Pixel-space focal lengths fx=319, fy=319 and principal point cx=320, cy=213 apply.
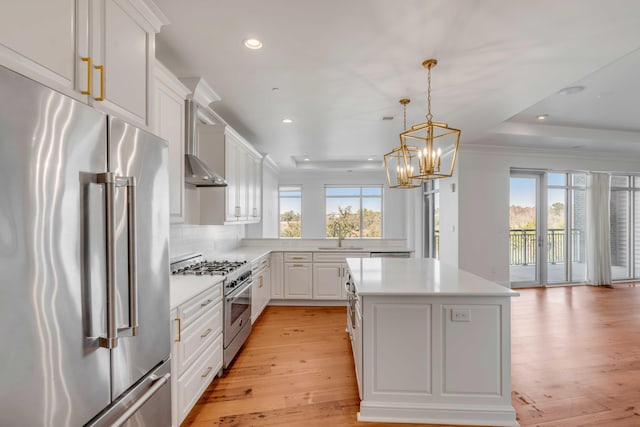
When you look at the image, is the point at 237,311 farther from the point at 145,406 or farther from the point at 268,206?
the point at 268,206

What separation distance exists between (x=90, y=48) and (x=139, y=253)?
2.78 feet

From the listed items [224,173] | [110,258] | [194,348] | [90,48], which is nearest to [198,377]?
[194,348]

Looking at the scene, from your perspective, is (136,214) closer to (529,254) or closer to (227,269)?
(227,269)

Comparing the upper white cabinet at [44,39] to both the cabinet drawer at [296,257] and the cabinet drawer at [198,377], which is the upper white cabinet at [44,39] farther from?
the cabinet drawer at [296,257]

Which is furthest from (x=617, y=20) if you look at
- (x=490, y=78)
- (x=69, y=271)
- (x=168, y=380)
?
(x=168, y=380)

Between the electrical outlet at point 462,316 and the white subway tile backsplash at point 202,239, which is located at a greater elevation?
the white subway tile backsplash at point 202,239

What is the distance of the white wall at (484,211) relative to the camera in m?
5.73

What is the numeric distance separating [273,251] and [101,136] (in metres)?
3.88

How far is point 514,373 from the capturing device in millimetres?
2748

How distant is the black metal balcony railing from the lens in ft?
20.1

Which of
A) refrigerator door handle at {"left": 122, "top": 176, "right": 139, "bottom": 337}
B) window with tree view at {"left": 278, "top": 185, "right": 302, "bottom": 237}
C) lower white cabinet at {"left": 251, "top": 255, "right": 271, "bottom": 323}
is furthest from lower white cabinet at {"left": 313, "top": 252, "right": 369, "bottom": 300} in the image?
window with tree view at {"left": 278, "top": 185, "right": 302, "bottom": 237}

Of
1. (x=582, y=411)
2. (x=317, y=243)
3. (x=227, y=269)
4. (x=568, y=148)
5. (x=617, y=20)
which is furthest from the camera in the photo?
(x=568, y=148)

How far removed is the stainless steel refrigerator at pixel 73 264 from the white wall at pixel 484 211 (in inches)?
214

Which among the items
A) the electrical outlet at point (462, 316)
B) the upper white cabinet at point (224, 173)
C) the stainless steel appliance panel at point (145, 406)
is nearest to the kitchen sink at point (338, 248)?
the upper white cabinet at point (224, 173)
